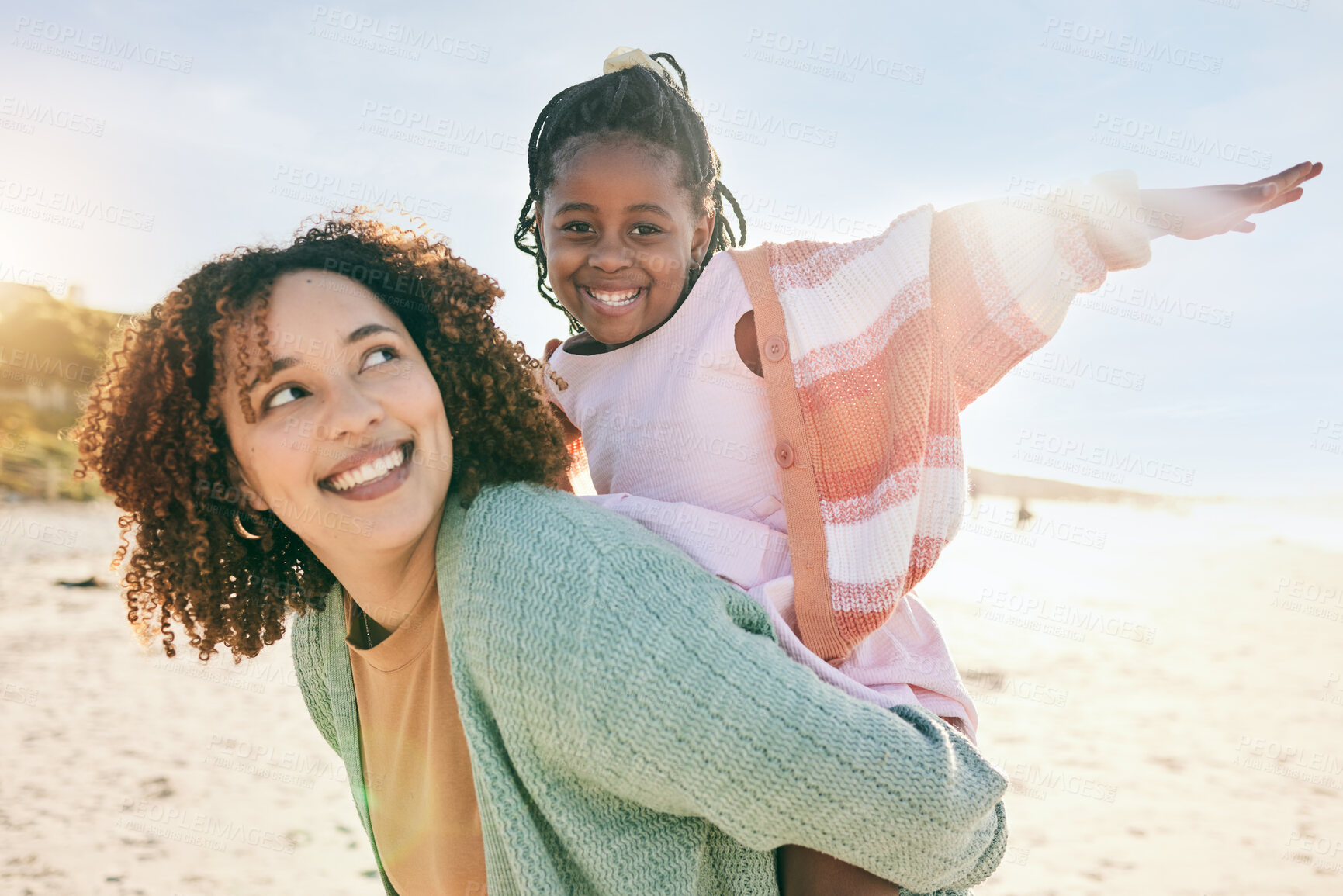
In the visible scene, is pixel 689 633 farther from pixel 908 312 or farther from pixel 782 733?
pixel 908 312

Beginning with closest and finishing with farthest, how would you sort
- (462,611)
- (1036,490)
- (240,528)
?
(462,611) → (240,528) → (1036,490)

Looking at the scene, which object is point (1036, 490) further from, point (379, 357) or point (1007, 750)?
point (379, 357)

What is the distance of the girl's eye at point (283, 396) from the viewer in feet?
6.30

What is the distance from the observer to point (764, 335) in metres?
2.16

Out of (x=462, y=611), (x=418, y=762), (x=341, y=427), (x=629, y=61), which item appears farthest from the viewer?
(x=629, y=61)

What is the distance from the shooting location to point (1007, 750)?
6742 mm

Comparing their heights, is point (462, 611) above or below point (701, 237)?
below

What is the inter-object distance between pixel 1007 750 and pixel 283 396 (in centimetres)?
633

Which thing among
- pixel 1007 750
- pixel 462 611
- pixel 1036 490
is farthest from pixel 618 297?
pixel 1036 490

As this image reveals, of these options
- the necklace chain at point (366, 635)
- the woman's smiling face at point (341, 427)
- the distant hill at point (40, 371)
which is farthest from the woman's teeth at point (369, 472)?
the distant hill at point (40, 371)

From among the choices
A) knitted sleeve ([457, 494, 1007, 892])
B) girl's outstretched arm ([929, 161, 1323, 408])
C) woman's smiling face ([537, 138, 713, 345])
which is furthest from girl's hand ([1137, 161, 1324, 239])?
knitted sleeve ([457, 494, 1007, 892])

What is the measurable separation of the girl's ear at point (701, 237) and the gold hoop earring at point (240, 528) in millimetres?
1472

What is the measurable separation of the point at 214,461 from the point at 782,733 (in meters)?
1.47

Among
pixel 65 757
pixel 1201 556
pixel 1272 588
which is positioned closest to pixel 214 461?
pixel 65 757
